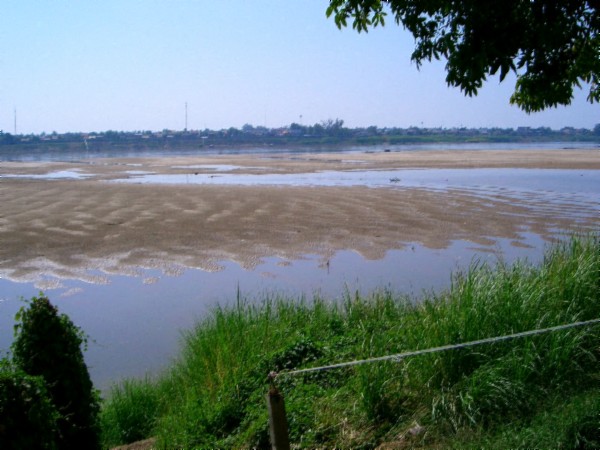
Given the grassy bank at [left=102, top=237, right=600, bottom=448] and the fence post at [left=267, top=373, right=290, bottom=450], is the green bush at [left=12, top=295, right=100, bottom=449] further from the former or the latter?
the fence post at [left=267, top=373, right=290, bottom=450]

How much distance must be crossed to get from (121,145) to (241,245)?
8760 centimetres

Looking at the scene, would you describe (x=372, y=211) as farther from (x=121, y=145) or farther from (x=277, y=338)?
(x=121, y=145)

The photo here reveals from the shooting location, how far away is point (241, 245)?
14250mm

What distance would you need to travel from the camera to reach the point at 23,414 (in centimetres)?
326

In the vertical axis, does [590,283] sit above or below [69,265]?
above

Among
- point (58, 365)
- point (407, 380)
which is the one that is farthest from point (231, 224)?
point (58, 365)

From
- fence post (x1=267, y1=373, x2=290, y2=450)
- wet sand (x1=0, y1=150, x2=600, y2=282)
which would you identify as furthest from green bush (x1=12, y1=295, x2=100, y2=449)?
wet sand (x1=0, y1=150, x2=600, y2=282)

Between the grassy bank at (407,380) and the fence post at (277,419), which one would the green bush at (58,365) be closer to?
the grassy bank at (407,380)

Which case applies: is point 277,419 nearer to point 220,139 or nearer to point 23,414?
point 23,414

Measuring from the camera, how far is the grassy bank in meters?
4.57

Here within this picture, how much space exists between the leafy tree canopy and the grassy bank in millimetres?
2116

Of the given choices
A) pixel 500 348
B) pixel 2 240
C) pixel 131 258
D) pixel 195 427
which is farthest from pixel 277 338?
pixel 2 240

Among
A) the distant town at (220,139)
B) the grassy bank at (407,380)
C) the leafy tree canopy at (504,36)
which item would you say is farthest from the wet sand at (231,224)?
the distant town at (220,139)

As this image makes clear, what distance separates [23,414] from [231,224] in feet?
44.2
